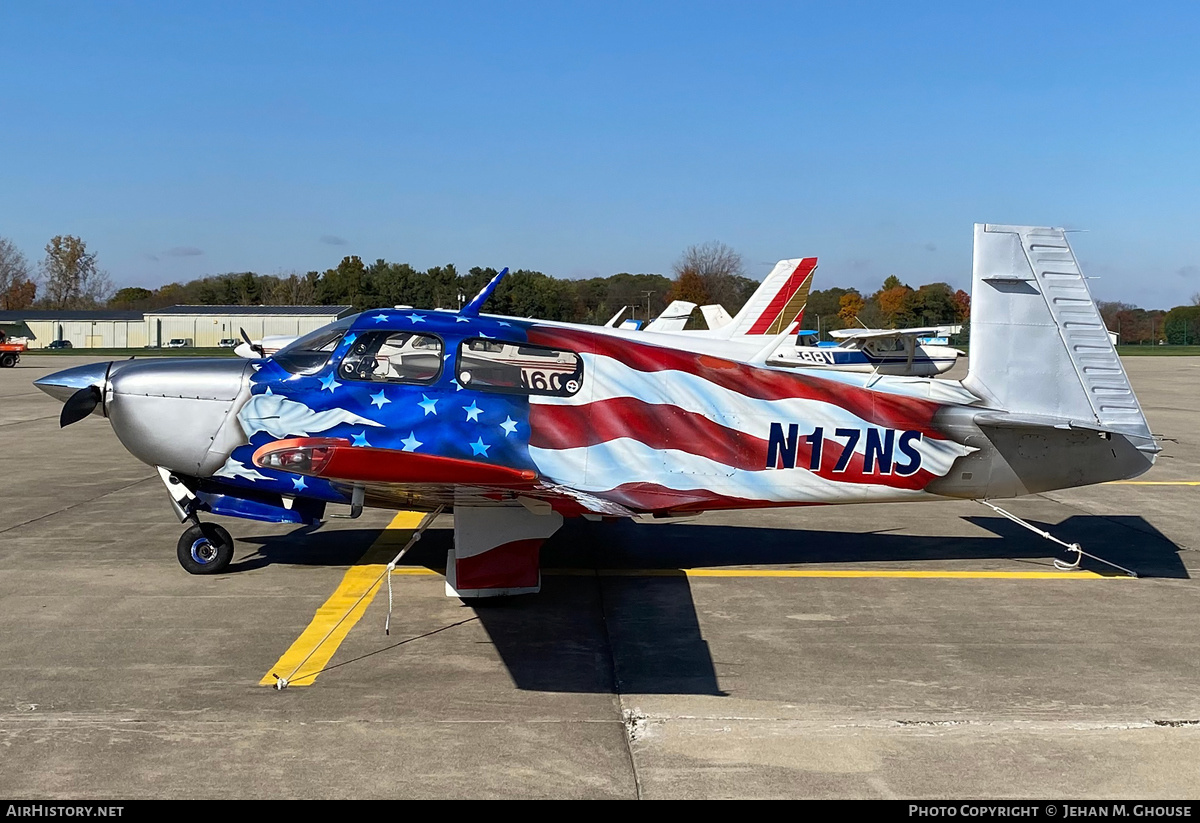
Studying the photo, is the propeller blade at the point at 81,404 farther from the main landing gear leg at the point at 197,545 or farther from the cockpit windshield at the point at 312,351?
the cockpit windshield at the point at 312,351

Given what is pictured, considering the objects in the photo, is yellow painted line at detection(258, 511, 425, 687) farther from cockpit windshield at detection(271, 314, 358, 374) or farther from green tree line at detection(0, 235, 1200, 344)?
green tree line at detection(0, 235, 1200, 344)

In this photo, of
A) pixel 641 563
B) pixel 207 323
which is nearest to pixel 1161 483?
pixel 641 563

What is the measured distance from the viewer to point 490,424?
7.14 meters

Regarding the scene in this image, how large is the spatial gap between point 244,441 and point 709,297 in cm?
8564

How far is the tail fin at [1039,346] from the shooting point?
7.71 m

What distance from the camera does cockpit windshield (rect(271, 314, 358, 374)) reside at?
24.0 ft

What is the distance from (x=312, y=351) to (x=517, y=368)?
1.62 m

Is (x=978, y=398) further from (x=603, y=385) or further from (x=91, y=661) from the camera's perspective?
(x=91, y=661)

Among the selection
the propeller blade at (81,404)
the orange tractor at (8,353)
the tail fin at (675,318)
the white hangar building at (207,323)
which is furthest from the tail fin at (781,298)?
the white hangar building at (207,323)

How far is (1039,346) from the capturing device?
772 cm

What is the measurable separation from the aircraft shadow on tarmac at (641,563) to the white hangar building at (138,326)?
77919mm

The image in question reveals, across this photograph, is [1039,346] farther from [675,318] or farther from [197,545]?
[675,318]

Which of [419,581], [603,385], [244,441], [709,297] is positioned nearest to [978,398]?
[603,385]

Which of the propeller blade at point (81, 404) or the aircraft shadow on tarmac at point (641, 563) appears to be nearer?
the aircraft shadow on tarmac at point (641, 563)
